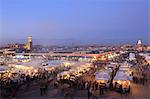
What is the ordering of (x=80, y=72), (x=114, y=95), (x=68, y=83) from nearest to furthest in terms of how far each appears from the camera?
(x=114, y=95), (x=68, y=83), (x=80, y=72)

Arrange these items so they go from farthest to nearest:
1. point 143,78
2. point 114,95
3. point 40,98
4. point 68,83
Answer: point 143,78 < point 68,83 < point 114,95 < point 40,98

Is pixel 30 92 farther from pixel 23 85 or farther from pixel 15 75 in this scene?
pixel 15 75

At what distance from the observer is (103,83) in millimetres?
9344

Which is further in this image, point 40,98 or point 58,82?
point 58,82

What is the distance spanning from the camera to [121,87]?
8930 mm

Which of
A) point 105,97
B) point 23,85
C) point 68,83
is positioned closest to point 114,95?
point 105,97

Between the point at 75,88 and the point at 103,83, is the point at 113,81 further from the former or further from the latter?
the point at 75,88

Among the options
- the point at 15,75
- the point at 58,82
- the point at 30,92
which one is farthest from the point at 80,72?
the point at 30,92

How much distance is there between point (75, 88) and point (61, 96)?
105 cm

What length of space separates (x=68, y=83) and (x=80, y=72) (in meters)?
2.66

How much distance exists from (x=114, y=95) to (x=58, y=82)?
263 cm

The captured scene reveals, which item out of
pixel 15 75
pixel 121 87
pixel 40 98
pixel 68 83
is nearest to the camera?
pixel 40 98

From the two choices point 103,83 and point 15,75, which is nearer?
point 103,83

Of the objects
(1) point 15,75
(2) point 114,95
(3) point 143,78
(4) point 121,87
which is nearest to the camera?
(2) point 114,95
